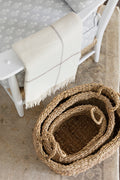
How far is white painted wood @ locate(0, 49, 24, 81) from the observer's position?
0.85 meters

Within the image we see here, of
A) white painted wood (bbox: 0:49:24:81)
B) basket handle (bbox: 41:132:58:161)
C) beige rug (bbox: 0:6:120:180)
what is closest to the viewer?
white painted wood (bbox: 0:49:24:81)

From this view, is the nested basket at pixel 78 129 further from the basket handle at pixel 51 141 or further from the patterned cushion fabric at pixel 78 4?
the patterned cushion fabric at pixel 78 4

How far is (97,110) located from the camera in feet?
4.06

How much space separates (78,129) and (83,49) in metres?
0.43

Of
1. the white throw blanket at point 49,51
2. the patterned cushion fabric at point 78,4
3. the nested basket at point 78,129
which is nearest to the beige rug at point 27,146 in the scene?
the nested basket at point 78,129

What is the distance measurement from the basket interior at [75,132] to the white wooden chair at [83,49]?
252 millimetres

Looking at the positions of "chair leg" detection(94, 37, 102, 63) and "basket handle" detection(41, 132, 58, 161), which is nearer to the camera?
"basket handle" detection(41, 132, 58, 161)

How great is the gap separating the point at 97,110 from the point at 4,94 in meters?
0.57

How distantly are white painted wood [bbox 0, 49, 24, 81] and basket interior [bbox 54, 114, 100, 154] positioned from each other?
0.53 metres

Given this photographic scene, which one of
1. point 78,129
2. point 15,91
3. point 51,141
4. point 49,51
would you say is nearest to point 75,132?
point 78,129

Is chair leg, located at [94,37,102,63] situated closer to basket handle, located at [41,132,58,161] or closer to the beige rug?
the beige rug

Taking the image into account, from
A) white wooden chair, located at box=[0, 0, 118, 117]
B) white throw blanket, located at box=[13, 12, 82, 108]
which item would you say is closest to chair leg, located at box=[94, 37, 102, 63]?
white wooden chair, located at box=[0, 0, 118, 117]

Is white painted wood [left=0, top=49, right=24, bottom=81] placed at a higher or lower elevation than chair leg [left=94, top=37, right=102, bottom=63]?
higher

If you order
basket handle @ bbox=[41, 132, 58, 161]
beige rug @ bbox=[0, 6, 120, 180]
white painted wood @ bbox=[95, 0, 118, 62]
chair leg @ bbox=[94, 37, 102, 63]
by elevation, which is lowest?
beige rug @ bbox=[0, 6, 120, 180]
